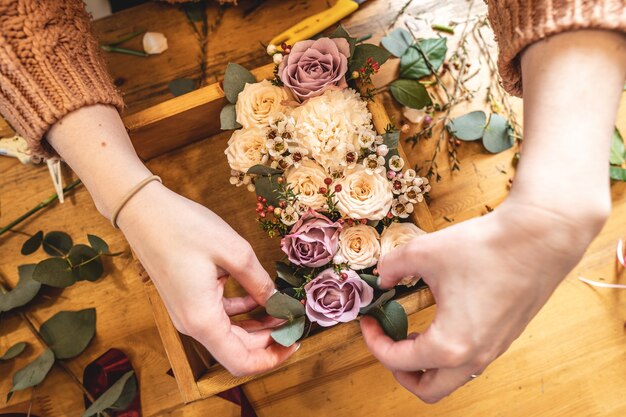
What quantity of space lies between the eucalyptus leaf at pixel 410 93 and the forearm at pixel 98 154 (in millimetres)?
515

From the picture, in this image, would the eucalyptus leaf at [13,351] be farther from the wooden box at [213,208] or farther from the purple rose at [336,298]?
the purple rose at [336,298]

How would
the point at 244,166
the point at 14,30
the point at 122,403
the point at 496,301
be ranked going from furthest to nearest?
the point at 122,403 → the point at 244,166 → the point at 14,30 → the point at 496,301

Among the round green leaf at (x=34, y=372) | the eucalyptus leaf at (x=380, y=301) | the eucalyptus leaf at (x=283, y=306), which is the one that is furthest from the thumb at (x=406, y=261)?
the round green leaf at (x=34, y=372)

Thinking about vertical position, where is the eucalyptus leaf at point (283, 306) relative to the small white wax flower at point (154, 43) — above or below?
below

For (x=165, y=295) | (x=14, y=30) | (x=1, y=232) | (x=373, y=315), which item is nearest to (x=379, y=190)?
(x=373, y=315)

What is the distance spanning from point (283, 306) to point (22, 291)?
0.57 m

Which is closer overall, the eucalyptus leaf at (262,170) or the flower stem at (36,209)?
the eucalyptus leaf at (262,170)

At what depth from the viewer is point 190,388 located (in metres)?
0.76

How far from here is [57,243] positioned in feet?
3.24

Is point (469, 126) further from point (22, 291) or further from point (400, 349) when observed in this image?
point (22, 291)

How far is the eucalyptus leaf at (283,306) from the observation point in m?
0.72

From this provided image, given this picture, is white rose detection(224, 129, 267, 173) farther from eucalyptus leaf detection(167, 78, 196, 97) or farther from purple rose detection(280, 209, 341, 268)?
eucalyptus leaf detection(167, 78, 196, 97)

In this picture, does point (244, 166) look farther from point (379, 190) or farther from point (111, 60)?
point (111, 60)

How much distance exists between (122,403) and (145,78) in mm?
648
